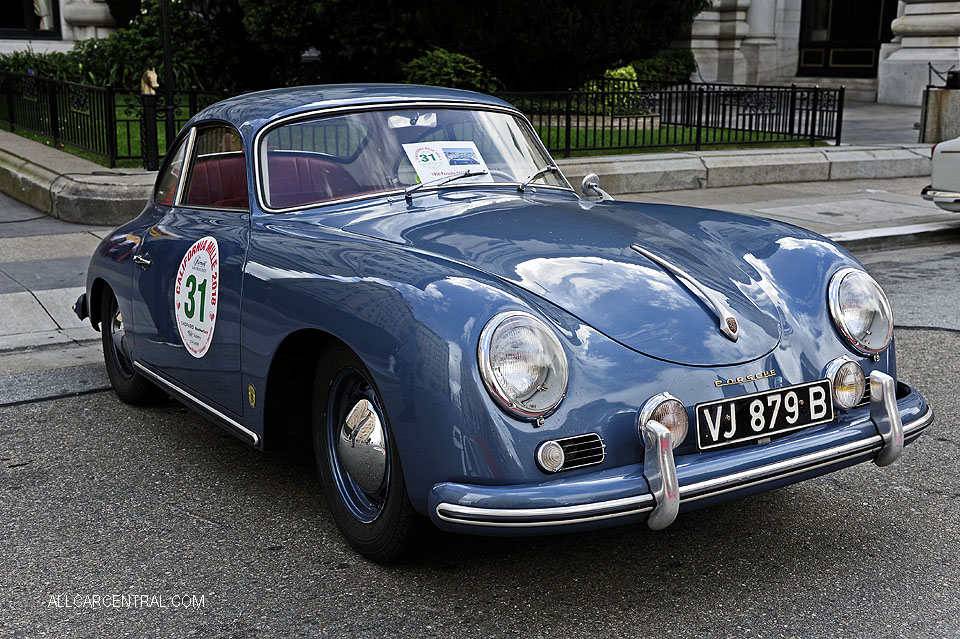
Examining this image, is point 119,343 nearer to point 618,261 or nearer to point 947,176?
point 618,261

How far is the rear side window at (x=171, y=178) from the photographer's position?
488cm

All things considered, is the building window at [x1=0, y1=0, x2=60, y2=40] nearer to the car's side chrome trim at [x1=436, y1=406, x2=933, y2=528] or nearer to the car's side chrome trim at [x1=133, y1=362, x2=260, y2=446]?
the car's side chrome trim at [x1=133, y1=362, x2=260, y2=446]

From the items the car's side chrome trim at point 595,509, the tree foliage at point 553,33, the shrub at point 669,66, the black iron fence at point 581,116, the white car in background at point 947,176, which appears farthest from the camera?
the shrub at point 669,66

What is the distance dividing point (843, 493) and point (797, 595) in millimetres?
992

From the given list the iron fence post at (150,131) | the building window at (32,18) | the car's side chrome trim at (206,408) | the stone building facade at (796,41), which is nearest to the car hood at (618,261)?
the car's side chrome trim at (206,408)

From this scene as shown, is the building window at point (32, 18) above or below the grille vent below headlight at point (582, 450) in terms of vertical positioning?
above

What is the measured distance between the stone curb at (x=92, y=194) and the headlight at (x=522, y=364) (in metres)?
7.93

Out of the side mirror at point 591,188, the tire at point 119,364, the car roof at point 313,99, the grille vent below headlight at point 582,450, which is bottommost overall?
the tire at point 119,364

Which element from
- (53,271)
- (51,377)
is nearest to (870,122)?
(53,271)

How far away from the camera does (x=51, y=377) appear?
5.79 metres

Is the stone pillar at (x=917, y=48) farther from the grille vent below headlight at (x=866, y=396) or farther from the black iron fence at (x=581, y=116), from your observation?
the grille vent below headlight at (x=866, y=396)

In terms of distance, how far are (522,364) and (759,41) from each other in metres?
27.7

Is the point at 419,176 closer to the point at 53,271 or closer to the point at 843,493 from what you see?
the point at 843,493

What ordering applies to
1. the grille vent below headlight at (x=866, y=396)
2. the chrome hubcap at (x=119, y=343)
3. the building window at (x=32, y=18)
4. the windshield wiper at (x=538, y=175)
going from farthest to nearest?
the building window at (x=32, y=18) < the chrome hubcap at (x=119, y=343) < the windshield wiper at (x=538, y=175) < the grille vent below headlight at (x=866, y=396)
